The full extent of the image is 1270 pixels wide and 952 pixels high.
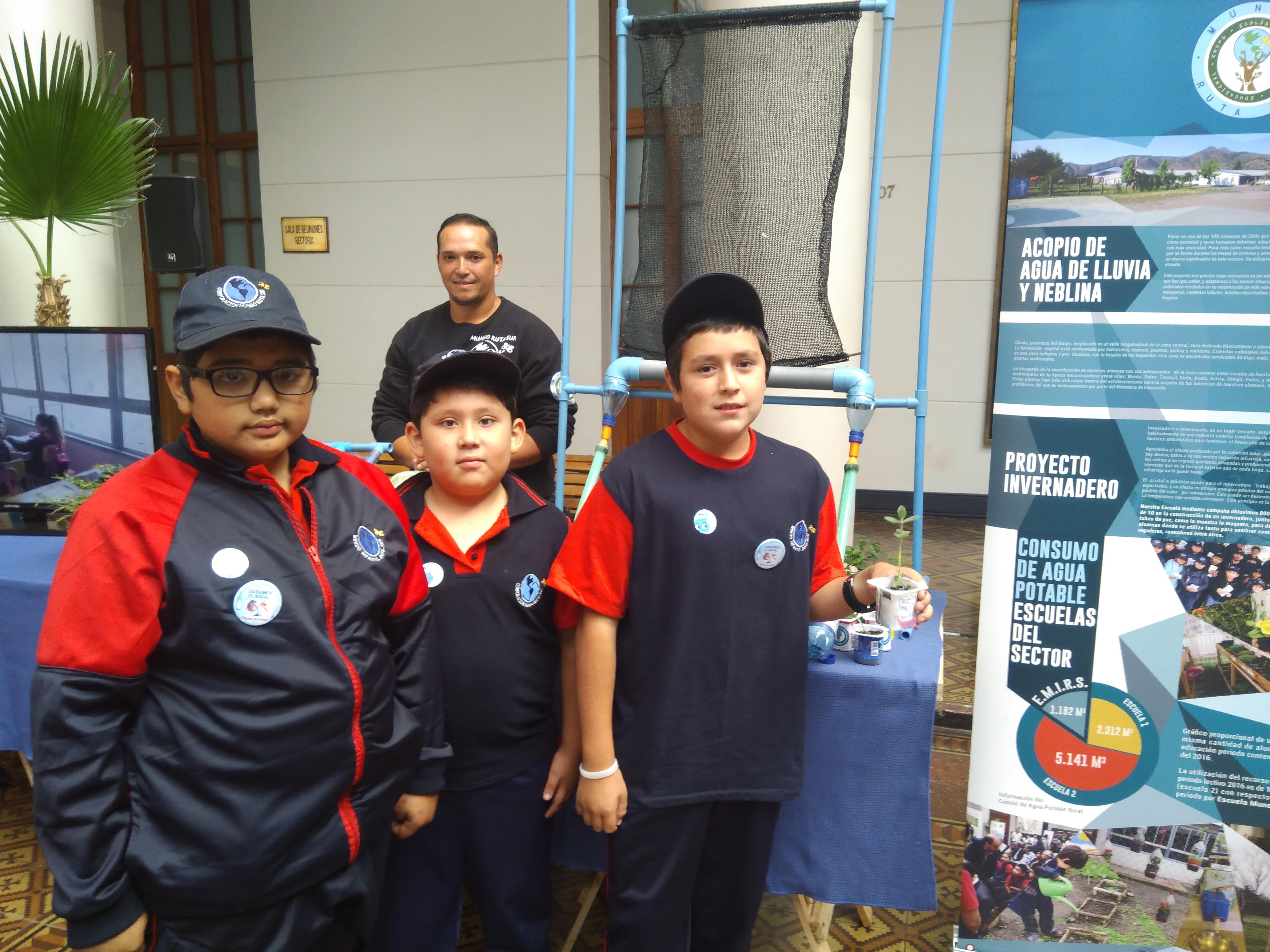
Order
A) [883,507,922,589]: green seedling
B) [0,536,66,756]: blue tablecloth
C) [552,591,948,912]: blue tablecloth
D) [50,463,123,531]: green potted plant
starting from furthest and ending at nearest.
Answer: [50,463,123,531]: green potted plant, [0,536,66,756]: blue tablecloth, [552,591,948,912]: blue tablecloth, [883,507,922,589]: green seedling

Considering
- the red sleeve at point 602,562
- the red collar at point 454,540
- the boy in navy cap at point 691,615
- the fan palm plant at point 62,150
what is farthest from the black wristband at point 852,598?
the fan palm plant at point 62,150

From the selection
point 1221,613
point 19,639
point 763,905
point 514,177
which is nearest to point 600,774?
point 763,905

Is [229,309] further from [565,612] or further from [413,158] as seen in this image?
[413,158]

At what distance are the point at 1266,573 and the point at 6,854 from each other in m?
3.17

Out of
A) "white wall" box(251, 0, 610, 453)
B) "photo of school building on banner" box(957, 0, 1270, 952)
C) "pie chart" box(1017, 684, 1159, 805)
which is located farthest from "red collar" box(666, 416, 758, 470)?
"white wall" box(251, 0, 610, 453)

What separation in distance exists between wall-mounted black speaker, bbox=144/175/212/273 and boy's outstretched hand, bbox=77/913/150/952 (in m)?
3.41

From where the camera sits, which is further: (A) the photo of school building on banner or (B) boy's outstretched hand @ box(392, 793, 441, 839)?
(A) the photo of school building on banner

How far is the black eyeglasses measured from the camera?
1142 mm

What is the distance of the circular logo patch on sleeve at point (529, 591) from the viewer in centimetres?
143

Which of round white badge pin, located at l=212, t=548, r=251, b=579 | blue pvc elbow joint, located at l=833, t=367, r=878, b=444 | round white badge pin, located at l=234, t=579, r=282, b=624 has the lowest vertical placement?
round white badge pin, located at l=234, t=579, r=282, b=624

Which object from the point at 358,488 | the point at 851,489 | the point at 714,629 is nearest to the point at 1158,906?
the point at 851,489

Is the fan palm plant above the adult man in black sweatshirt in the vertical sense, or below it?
above

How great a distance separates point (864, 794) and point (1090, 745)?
0.49 metres

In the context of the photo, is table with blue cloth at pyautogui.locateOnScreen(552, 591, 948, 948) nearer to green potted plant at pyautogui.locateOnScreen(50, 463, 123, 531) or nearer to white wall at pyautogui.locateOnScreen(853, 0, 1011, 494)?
green potted plant at pyautogui.locateOnScreen(50, 463, 123, 531)
